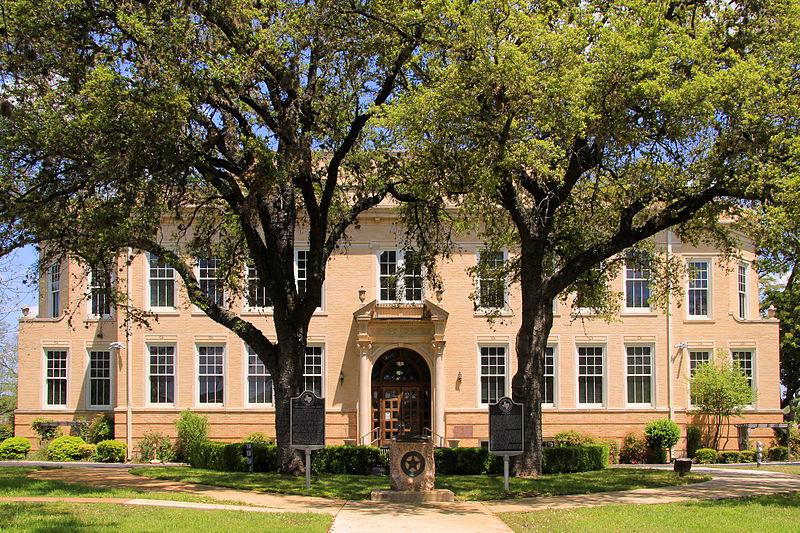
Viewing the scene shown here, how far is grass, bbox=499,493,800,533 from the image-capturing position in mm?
12547

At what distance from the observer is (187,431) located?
30.9 meters

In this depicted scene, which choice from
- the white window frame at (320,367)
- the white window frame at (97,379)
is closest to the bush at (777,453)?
the white window frame at (320,367)

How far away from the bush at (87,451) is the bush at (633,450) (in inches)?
772

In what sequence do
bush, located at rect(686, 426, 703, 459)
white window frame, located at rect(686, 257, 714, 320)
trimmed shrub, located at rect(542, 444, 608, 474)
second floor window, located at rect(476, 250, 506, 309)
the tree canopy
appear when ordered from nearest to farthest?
the tree canopy
trimmed shrub, located at rect(542, 444, 608, 474)
second floor window, located at rect(476, 250, 506, 309)
bush, located at rect(686, 426, 703, 459)
white window frame, located at rect(686, 257, 714, 320)

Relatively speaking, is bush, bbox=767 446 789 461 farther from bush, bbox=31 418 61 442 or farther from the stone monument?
bush, bbox=31 418 61 442

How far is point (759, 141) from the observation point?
1711 cm

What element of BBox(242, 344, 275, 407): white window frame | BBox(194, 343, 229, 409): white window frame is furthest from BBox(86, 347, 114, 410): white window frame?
BBox(242, 344, 275, 407): white window frame

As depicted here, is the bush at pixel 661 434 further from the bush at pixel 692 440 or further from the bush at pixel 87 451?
the bush at pixel 87 451

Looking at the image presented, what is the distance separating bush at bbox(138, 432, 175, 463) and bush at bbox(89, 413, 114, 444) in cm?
150

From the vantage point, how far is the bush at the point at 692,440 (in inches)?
1284

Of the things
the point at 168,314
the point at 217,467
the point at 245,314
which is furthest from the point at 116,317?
the point at 217,467

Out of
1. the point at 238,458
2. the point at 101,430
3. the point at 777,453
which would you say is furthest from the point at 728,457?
the point at 101,430

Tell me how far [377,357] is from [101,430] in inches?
424

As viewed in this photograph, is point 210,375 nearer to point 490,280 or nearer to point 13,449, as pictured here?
point 13,449
